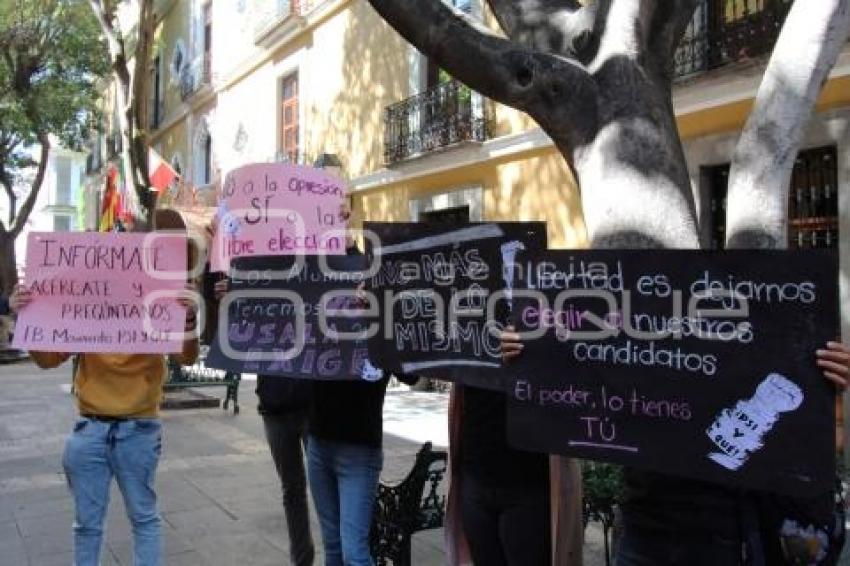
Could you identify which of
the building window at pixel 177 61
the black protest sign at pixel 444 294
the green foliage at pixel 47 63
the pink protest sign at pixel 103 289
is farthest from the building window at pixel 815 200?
the building window at pixel 177 61

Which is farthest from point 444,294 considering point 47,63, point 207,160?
point 47,63

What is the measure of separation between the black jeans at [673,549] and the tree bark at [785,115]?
1231 millimetres

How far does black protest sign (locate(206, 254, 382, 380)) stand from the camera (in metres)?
3.58

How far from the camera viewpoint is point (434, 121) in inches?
535

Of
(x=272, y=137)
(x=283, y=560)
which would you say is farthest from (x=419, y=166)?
(x=283, y=560)

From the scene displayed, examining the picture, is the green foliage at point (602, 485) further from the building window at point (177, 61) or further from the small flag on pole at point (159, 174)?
the building window at point (177, 61)

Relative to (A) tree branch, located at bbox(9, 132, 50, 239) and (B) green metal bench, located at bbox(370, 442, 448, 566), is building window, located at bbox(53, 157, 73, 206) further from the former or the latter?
(B) green metal bench, located at bbox(370, 442, 448, 566)

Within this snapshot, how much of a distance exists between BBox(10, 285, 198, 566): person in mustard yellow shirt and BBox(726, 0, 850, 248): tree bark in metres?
2.52

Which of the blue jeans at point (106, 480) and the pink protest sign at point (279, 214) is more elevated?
the pink protest sign at point (279, 214)

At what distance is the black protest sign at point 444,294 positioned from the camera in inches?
119

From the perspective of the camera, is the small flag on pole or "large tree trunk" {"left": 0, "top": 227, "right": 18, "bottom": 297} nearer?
the small flag on pole

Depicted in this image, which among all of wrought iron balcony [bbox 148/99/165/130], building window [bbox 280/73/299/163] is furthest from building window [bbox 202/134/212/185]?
building window [bbox 280/73/299/163]

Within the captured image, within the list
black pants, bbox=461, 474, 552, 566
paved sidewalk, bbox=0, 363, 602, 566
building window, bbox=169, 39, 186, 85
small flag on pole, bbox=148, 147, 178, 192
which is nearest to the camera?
black pants, bbox=461, 474, 552, 566

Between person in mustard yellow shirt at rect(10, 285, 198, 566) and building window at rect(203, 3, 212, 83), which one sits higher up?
building window at rect(203, 3, 212, 83)
